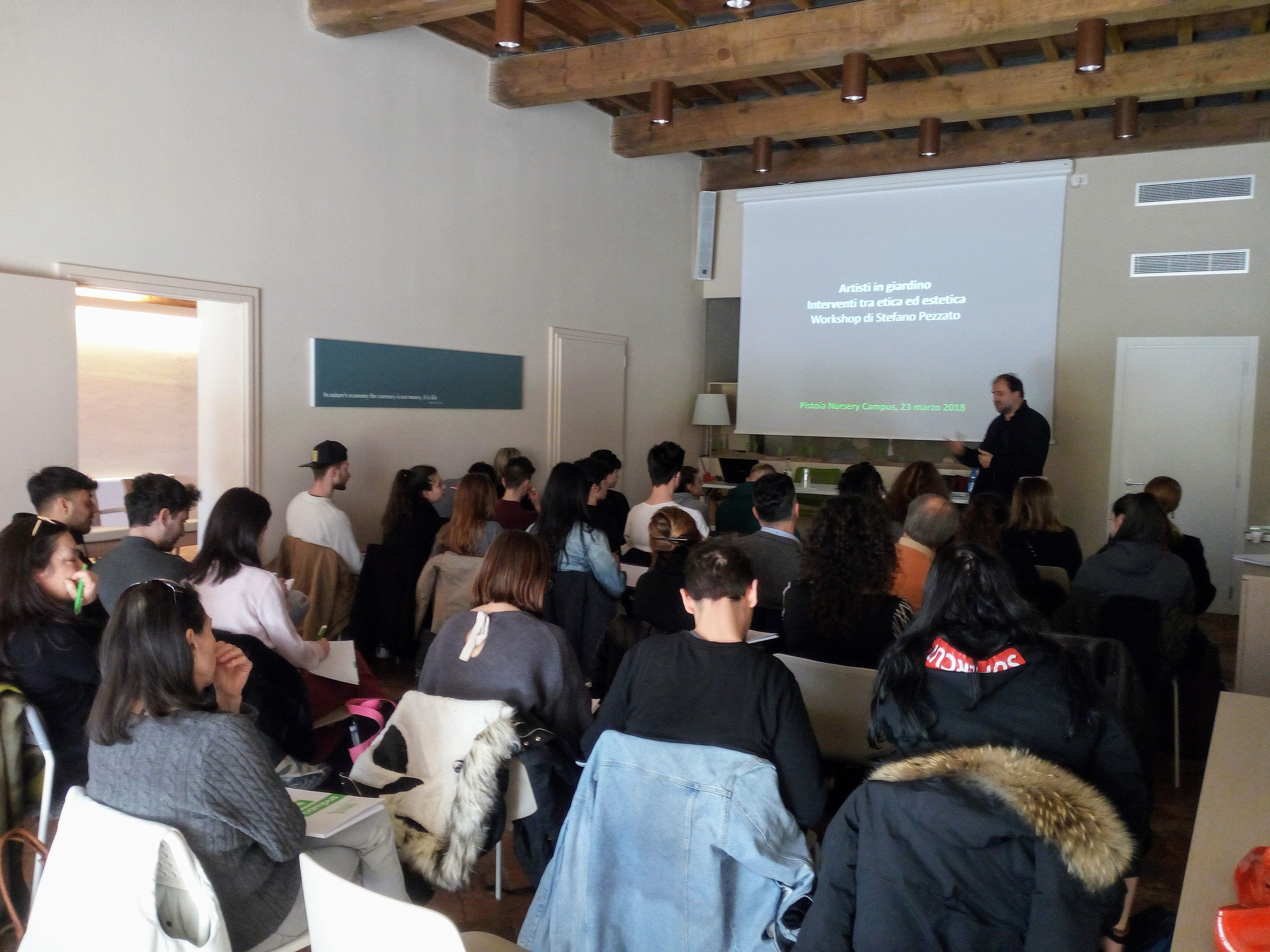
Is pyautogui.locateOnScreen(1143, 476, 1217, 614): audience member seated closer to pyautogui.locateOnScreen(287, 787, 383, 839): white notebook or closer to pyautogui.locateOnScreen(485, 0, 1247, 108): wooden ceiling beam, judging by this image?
pyautogui.locateOnScreen(485, 0, 1247, 108): wooden ceiling beam

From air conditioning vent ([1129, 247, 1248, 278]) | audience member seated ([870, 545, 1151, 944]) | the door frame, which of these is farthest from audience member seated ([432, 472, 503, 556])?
air conditioning vent ([1129, 247, 1248, 278])

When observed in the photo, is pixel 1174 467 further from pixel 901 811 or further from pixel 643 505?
pixel 901 811

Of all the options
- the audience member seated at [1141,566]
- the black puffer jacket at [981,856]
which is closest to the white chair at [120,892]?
the black puffer jacket at [981,856]

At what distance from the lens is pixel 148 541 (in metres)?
3.07

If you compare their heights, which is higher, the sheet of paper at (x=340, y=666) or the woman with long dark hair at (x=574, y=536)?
the woman with long dark hair at (x=574, y=536)

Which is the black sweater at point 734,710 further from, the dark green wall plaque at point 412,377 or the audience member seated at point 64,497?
the dark green wall plaque at point 412,377

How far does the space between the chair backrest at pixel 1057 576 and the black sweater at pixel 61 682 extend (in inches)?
134

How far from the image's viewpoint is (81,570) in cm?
263

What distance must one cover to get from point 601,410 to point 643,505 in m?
3.37

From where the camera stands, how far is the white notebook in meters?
1.94

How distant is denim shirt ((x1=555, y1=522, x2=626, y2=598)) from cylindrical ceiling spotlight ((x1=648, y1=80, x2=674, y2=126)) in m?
3.24

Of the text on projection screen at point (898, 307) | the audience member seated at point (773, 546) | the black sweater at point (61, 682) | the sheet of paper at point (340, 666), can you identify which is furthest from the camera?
the text on projection screen at point (898, 307)

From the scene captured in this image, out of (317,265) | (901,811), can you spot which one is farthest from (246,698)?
(317,265)

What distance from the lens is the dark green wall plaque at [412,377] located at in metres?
5.43
